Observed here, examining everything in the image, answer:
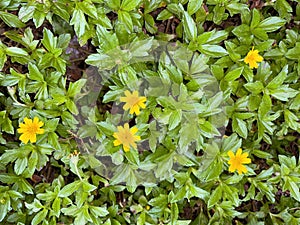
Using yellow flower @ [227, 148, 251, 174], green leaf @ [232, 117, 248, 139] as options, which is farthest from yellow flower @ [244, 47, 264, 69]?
yellow flower @ [227, 148, 251, 174]

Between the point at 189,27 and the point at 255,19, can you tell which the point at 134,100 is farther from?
the point at 255,19

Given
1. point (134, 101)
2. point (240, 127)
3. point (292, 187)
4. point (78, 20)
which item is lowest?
point (292, 187)

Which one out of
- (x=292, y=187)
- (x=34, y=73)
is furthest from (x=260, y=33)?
(x=34, y=73)

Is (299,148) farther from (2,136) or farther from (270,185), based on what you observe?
(2,136)

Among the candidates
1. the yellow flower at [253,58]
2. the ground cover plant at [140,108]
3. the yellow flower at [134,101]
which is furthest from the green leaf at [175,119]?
the yellow flower at [253,58]

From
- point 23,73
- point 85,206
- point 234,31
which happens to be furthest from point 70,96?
point 234,31

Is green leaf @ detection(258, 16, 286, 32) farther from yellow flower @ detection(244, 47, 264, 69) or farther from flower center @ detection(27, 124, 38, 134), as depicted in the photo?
flower center @ detection(27, 124, 38, 134)

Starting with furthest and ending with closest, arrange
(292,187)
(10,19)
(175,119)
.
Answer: (292,187), (10,19), (175,119)
